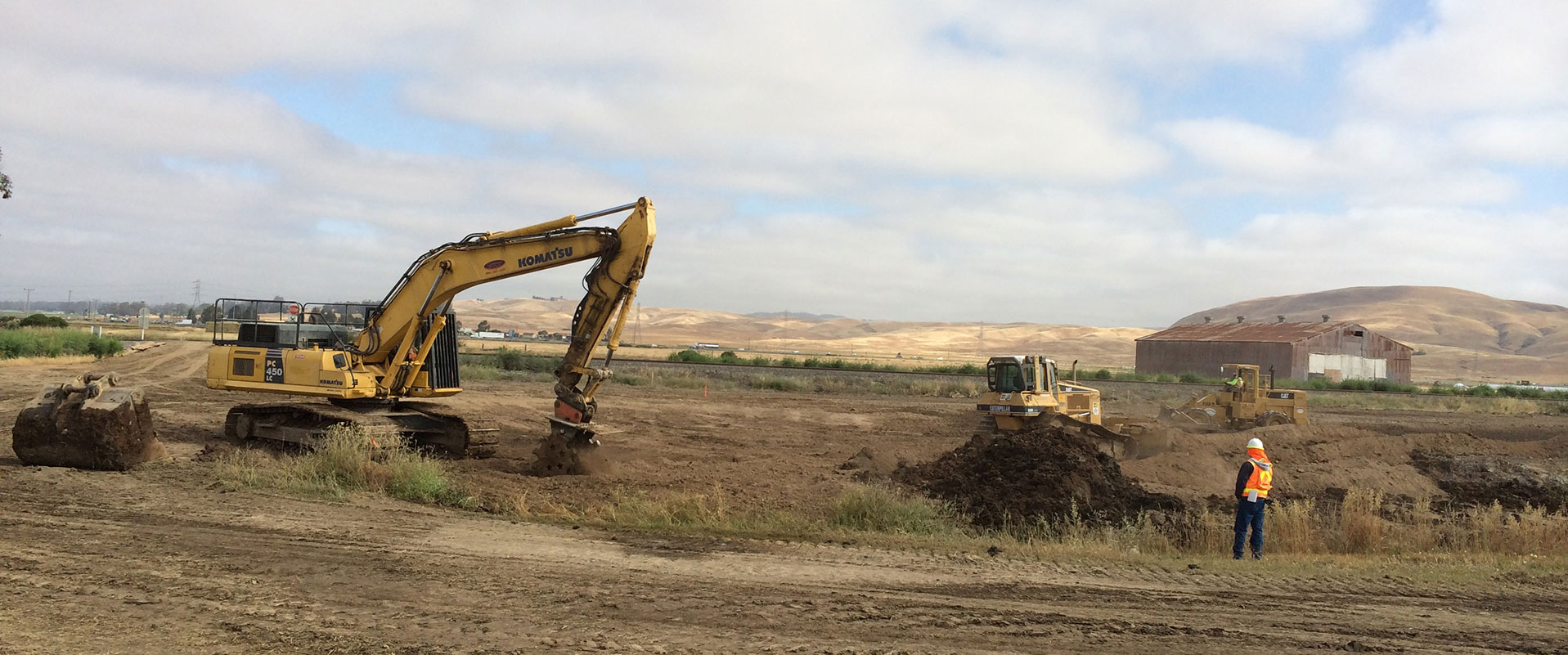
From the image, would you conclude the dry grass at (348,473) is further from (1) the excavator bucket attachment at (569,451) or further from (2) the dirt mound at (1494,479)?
(2) the dirt mound at (1494,479)

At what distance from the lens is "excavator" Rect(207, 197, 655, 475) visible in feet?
47.9

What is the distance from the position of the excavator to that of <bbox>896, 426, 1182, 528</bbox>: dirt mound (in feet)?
18.2

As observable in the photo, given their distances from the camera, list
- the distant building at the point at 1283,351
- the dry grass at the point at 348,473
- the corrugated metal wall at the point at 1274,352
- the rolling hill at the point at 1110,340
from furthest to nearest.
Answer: the rolling hill at the point at 1110,340 → the distant building at the point at 1283,351 → the corrugated metal wall at the point at 1274,352 → the dry grass at the point at 348,473

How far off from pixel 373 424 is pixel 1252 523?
12.6 m

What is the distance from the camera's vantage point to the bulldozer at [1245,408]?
89.7ft

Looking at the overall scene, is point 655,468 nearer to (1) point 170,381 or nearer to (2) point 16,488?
(2) point 16,488

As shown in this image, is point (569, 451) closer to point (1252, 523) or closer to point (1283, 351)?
point (1252, 523)

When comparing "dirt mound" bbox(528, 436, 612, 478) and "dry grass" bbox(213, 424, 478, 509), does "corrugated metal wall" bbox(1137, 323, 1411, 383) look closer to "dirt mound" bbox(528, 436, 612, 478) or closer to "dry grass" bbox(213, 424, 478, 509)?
"dirt mound" bbox(528, 436, 612, 478)

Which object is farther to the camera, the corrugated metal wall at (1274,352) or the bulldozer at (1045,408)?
the corrugated metal wall at (1274,352)

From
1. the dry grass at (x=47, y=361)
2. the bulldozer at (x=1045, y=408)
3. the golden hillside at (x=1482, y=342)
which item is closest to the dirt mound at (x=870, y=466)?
the bulldozer at (x=1045, y=408)

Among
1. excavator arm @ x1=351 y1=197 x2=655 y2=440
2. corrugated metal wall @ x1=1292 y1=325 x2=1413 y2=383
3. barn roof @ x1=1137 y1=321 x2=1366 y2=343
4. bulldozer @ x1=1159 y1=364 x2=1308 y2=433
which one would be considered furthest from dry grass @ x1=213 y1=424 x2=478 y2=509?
corrugated metal wall @ x1=1292 y1=325 x2=1413 y2=383

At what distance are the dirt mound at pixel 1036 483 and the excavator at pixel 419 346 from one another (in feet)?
18.2

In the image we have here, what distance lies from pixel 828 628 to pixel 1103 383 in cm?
4626

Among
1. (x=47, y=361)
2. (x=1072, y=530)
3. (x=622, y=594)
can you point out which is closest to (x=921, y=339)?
(x=47, y=361)
